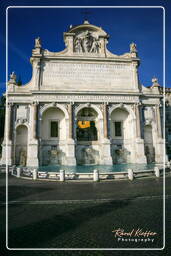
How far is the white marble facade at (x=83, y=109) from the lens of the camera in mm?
24656

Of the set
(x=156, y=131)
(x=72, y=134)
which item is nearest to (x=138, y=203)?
(x=72, y=134)

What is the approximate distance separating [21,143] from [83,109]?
35.9 ft

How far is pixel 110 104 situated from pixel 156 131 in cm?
876

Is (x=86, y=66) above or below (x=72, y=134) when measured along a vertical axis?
above

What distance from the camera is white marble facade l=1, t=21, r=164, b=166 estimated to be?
24.7m

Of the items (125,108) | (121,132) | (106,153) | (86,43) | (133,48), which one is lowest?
(106,153)

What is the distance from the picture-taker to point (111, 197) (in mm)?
9227

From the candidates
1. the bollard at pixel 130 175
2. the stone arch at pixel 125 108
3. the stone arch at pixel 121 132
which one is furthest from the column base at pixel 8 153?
the bollard at pixel 130 175

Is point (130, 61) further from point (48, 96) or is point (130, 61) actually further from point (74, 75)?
point (48, 96)

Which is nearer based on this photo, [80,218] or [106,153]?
[80,218]

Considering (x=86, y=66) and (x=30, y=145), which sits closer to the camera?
(x=30, y=145)

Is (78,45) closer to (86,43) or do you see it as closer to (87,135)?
(86,43)

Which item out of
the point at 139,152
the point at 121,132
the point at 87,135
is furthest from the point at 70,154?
the point at 139,152

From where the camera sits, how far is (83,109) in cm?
2733
